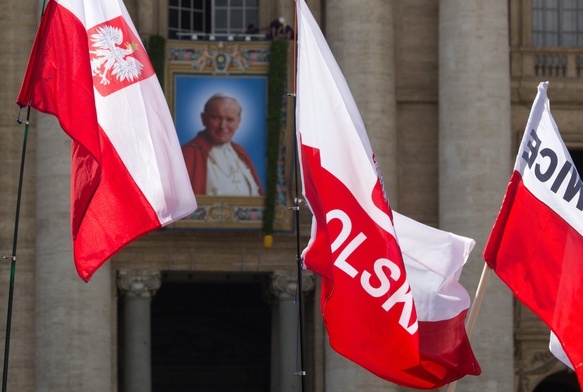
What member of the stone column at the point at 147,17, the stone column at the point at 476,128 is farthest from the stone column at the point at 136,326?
the stone column at the point at 476,128

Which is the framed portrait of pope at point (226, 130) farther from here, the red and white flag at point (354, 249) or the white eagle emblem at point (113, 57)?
the white eagle emblem at point (113, 57)

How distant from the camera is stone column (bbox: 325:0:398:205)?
136 feet

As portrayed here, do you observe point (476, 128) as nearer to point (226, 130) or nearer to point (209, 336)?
point (226, 130)

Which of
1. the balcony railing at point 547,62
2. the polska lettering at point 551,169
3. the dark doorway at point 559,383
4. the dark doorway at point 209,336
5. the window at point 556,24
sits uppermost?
the window at point 556,24

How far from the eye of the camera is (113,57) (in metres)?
25.3

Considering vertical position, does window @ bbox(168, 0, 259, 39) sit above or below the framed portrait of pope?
above

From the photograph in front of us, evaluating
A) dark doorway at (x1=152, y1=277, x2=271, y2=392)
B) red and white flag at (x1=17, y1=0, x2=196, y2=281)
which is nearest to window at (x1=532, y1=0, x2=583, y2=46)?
dark doorway at (x1=152, y1=277, x2=271, y2=392)

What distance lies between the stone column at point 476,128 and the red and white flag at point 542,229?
15.0 m

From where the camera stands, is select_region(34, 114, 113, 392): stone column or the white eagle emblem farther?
select_region(34, 114, 113, 392): stone column

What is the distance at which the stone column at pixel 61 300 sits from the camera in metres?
40.0

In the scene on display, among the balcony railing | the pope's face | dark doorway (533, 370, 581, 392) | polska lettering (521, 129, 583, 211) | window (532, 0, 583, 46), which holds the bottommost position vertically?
dark doorway (533, 370, 581, 392)

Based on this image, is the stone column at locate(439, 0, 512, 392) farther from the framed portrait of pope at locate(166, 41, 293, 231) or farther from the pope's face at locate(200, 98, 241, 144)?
the pope's face at locate(200, 98, 241, 144)

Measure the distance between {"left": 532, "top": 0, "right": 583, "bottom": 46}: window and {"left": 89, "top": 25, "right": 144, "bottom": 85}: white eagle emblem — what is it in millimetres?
18756

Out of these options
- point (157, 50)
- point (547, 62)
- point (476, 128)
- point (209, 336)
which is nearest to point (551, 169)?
point (476, 128)
